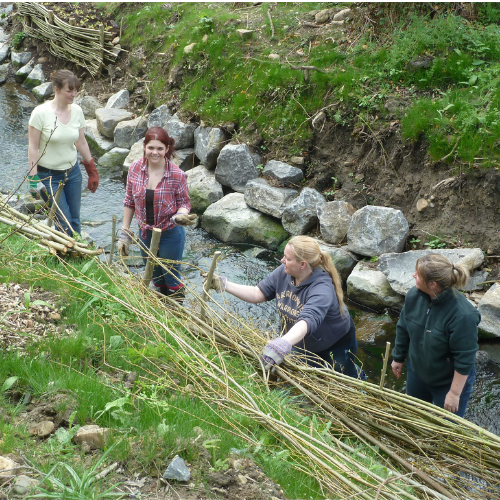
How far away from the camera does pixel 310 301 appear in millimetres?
3664

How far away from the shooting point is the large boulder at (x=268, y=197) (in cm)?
744

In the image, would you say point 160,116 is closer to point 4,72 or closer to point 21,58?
point 21,58

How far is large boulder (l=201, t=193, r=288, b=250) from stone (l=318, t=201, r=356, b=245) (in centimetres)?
65

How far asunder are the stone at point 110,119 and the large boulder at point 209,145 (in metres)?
2.44

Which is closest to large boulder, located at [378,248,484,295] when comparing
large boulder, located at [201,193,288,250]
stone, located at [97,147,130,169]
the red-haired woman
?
large boulder, located at [201,193,288,250]

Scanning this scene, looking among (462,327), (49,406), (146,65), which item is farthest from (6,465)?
(146,65)

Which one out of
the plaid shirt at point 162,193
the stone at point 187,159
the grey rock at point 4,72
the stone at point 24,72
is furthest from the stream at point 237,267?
the grey rock at point 4,72

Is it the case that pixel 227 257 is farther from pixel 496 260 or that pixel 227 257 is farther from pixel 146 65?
pixel 146 65

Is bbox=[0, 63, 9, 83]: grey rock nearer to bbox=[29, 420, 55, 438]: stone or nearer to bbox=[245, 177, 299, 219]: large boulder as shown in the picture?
bbox=[245, 177, 299, 219]: large boulder

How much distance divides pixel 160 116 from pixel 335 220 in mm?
4644

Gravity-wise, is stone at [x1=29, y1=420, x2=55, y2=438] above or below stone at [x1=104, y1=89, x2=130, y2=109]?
below

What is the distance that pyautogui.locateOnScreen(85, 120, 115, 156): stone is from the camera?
411 inches

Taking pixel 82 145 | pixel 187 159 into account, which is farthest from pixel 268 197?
pixel 82 145

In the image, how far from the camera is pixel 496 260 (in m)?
5.99
